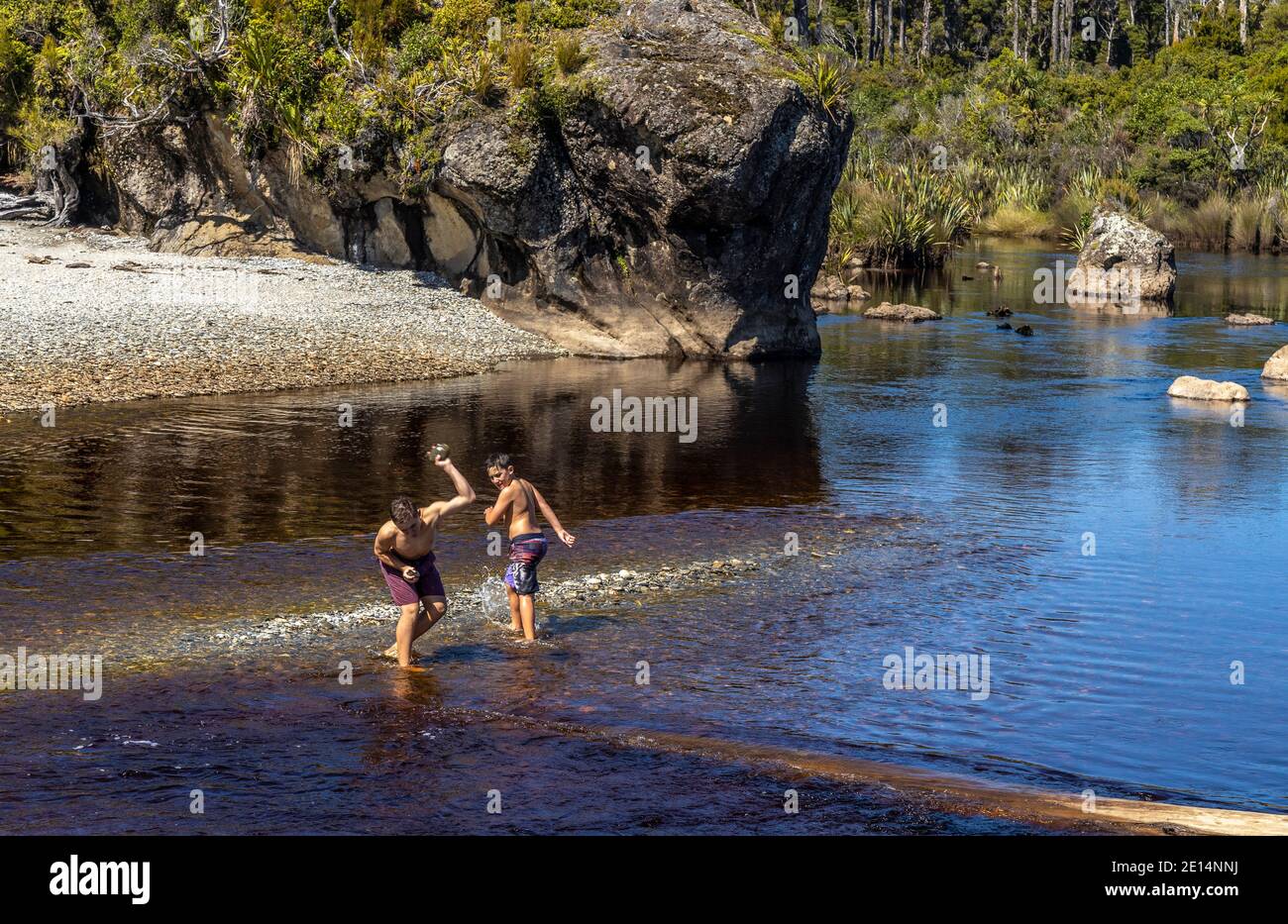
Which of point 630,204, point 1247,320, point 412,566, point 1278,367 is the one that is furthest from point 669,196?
point 412,566

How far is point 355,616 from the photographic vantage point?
39.5ft

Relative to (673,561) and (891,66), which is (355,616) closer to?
(673,561)

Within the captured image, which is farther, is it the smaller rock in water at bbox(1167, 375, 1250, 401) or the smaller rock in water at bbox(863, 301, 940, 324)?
the smaller rock in water at bbox(863, 301, 940, 324)

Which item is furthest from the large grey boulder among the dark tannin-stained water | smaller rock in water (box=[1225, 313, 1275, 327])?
the dark tannin-stained water

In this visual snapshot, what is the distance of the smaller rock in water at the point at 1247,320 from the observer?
3281 cm

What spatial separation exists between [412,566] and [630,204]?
17.4m

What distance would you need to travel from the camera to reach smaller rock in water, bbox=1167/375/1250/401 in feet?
77.7

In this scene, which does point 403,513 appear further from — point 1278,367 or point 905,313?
point 905,313

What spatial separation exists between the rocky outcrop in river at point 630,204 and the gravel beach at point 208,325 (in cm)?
91

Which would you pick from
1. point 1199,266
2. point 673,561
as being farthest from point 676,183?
point 1199,266

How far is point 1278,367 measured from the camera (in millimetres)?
25625

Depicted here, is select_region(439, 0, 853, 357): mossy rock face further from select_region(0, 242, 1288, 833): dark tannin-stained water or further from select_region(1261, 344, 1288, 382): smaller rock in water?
select_region(1261, 344, 1288, 382): smaller rock in water

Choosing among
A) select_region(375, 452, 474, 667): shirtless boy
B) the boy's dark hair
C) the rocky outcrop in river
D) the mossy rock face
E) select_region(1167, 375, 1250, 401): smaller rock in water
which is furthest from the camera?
the rocky outcrop in river

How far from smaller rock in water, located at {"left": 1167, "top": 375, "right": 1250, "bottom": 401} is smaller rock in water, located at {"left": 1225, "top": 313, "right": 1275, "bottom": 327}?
9.12m
